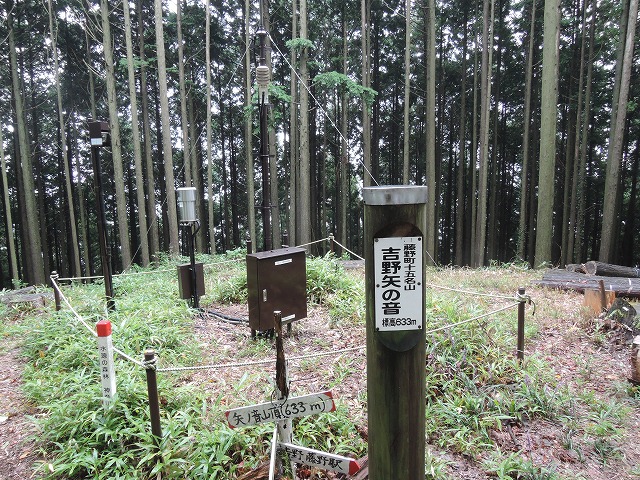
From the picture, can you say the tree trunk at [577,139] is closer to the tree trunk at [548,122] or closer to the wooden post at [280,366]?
the tree trunk at [548,122]

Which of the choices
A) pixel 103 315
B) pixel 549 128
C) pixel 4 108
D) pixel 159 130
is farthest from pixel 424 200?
pixel 159 130

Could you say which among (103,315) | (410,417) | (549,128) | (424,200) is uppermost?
(549,128)

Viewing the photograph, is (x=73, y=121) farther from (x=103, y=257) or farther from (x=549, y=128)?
(x=549, y=128)

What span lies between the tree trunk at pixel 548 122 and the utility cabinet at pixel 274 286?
7.57 metres

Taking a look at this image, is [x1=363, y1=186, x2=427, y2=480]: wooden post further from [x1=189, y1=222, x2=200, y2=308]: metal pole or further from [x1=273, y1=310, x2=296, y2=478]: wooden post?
[x1=189, y1=222, x2=200, y2=308]: metal pole

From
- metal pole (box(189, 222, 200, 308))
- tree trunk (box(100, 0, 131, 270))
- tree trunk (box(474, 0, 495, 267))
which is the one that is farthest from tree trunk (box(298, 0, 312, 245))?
metal pole (box(189, 222, 200, 308))

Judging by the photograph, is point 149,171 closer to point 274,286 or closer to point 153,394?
point 274,286

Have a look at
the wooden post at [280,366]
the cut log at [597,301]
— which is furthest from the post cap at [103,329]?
the cut log at [597,301]

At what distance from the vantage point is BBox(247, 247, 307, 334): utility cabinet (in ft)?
14.9

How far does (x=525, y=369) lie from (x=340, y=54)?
18454mm

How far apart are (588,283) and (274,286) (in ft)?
19.0

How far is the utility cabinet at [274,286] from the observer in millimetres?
4527

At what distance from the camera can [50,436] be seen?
108 inches

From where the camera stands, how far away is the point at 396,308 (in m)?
1.47
